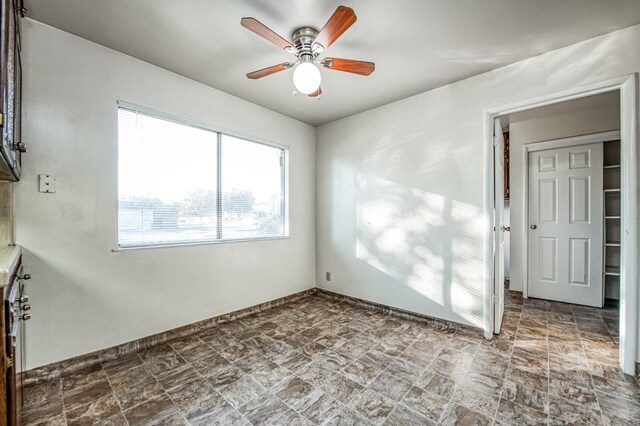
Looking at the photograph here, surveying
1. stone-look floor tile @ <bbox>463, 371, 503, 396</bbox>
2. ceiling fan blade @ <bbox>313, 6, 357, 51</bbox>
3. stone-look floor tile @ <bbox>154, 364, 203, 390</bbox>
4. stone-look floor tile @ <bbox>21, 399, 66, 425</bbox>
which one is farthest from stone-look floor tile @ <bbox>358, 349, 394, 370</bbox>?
ceiling fan blade @ <bbox>313, 6, 357, 51</bbox>

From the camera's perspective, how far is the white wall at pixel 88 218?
1.86 metres

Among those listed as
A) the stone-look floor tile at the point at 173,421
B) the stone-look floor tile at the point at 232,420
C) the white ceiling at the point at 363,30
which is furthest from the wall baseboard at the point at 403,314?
the white ceiling at the point at 363,30

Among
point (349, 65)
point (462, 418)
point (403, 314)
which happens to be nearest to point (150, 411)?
point (462, 418)

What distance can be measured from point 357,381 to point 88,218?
2.37 meters

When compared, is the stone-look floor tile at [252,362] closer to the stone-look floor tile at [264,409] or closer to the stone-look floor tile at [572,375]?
the stone-look floor tile at [264,409]

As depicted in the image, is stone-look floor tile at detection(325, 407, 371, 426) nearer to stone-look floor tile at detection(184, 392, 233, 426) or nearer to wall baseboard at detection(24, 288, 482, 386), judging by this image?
stone-look floor tile at detection(184, 392, 233, 426)

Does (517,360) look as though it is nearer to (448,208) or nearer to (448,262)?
(448,262)

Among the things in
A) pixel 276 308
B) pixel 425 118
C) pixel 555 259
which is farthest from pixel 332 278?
pixel 555 259

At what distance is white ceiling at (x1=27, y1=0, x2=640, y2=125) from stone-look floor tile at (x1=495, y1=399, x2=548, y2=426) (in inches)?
99.2

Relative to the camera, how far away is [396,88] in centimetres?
286

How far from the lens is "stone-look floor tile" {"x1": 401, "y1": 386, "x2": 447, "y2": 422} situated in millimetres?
1553

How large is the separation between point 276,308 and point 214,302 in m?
0.84

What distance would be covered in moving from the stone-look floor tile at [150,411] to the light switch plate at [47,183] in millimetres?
1597

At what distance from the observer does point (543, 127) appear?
11.8ft
